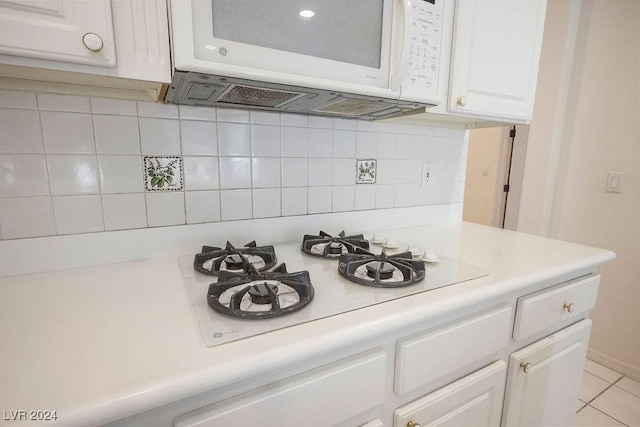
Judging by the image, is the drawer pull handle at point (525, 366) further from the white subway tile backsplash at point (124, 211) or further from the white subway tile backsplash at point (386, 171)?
the white subway tile backsplash at point (124, 211)

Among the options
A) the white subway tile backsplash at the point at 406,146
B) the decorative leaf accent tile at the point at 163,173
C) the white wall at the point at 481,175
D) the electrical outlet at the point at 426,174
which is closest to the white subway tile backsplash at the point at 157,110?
the decorative leaf accent tile at the point at 163,173

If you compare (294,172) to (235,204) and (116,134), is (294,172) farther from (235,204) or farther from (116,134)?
(116,134)

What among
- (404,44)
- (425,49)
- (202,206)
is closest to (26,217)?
(202,206)

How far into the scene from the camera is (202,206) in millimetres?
949

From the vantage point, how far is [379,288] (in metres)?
0.70

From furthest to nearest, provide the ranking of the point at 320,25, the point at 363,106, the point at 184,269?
the point at 363,106, the point at 184,269, the point at 320,25

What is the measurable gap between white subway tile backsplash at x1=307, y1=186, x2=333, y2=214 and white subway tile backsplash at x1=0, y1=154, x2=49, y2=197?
28.7 inches

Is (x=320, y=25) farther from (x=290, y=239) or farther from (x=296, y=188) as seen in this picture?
(x=290, y=239)

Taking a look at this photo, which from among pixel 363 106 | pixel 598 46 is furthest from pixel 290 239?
pixel 598 46

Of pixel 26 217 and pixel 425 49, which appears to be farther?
pixel 425 49

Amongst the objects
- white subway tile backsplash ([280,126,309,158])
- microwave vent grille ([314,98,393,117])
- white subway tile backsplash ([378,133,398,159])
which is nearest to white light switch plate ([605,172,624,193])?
white subway tile backsplash ([378,133,398,159])

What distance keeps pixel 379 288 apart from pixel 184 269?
0.49 meters

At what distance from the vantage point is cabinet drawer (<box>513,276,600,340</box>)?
846 mm

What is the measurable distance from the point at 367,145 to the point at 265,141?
0.42m
